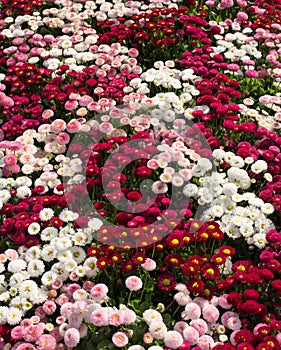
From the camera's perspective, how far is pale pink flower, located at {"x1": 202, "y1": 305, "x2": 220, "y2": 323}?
3.50 m

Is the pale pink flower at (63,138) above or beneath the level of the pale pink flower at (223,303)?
above

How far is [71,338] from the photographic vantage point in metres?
3.39

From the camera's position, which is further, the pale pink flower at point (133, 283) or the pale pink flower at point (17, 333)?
the pale pink flower at point (133, 283)

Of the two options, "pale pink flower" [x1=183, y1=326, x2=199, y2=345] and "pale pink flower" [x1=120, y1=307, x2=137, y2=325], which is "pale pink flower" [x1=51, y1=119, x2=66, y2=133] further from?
"pale pink flower" [x1=183, y1=326, x2=199, y2=345]

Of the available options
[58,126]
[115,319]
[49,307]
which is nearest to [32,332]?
[49,307]

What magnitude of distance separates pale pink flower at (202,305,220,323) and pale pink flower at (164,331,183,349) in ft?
0.80

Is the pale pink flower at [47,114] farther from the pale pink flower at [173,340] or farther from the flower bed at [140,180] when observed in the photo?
the pale pink flower at [173,340]

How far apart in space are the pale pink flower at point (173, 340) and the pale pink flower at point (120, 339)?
0.25 meters

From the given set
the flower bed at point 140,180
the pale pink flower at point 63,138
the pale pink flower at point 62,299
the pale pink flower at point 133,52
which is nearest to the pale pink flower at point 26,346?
the flower bed at point 140,180

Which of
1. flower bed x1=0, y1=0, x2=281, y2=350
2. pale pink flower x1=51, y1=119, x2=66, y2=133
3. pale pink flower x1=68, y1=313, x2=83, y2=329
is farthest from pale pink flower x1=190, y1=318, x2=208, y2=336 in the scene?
pale pink flower x1=51, y1=119, x2=66, y2=133

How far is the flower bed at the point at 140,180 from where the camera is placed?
3.57 m

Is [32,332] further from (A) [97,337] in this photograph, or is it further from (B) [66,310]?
(A) [97,337]

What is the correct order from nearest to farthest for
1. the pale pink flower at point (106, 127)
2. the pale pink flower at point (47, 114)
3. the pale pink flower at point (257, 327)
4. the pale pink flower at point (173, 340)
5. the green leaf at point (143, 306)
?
the pale pink flower at point (173, 340)
the pale pink flower at point (257, 327)
the green leaf at point (143, 306)
the pale pink flower at point (106, 127)
the pale pink flower at point (47, 114)

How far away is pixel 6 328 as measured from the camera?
357 cm
